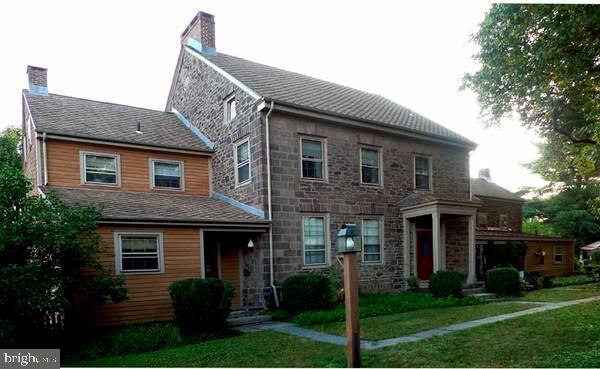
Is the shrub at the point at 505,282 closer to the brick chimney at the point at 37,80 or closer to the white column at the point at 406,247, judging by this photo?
the white column at the point at 406,247

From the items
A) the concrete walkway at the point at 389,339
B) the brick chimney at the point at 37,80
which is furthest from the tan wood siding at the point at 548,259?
the brick chimney at the point at 37,80

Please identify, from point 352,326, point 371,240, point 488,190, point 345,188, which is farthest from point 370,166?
point 488,190

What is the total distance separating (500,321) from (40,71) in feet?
51.9

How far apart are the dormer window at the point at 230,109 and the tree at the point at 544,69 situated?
277 inches

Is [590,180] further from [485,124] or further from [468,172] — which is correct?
[485,124]

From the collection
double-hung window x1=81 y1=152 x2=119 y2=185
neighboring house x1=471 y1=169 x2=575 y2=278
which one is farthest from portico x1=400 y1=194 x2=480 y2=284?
double-hung window x1=81 y1=152 x2=119 y2=185

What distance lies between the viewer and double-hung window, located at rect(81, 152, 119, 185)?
40.8ft

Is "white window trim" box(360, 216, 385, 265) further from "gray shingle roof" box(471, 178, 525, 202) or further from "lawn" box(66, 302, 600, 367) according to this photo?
"gray shingle roof" box(471, 178, 525, 202)

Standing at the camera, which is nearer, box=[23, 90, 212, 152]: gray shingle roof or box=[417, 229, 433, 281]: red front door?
box=[23, 90, 212, 152]: gray shingle roof

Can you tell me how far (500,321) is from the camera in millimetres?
9164

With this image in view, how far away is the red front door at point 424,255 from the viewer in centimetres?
1563

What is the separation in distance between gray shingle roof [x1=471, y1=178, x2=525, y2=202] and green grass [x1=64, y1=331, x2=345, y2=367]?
60.0 feet

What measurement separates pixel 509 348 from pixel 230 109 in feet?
34.8

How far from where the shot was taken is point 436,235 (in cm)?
1361
